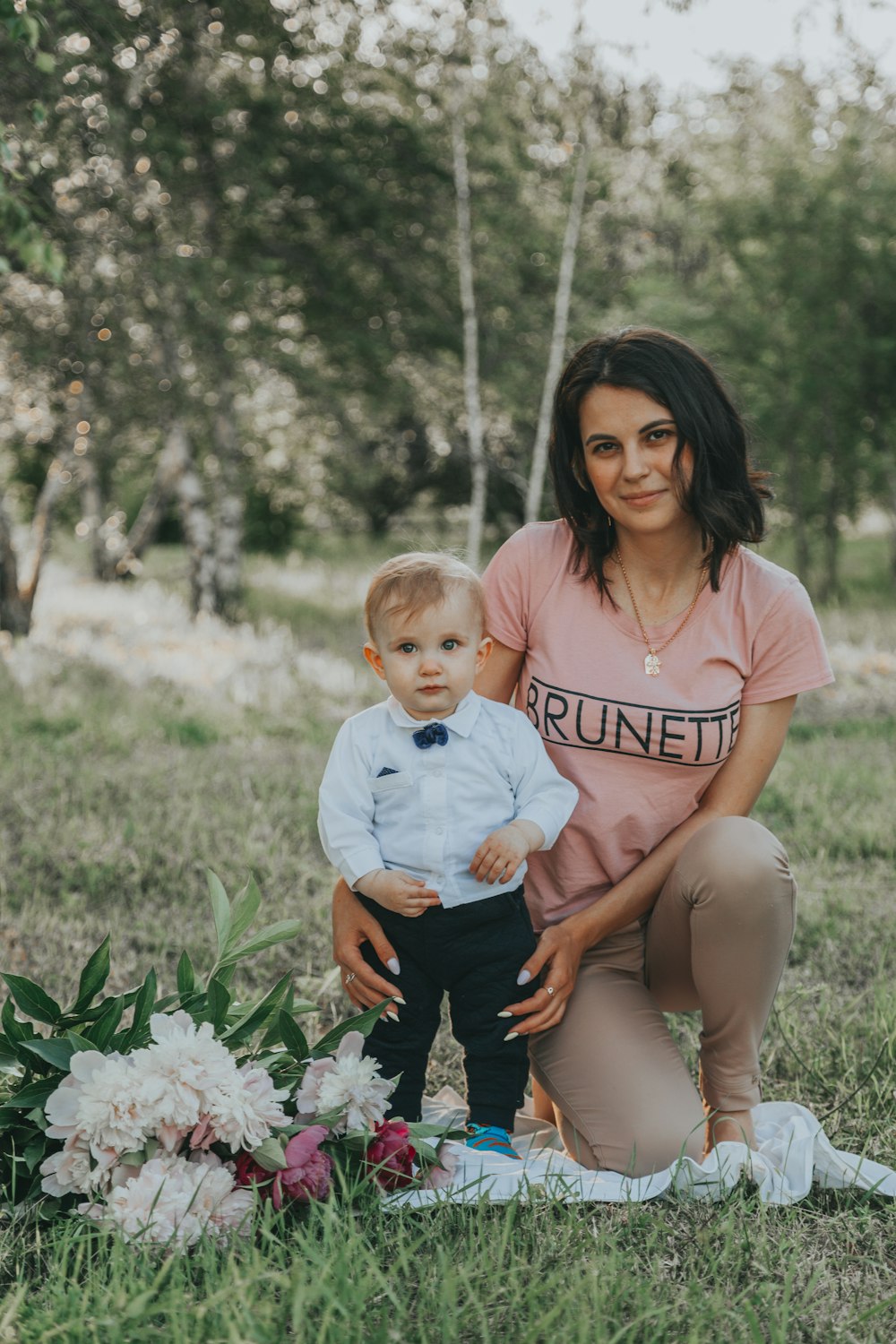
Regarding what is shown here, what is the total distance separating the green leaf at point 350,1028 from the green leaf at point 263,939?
0.22 metres

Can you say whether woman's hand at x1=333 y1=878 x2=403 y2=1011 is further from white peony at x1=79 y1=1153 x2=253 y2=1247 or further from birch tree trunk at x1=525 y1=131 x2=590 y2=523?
birch tree trunk at x1=525 y1=131 x2=590 y2=523

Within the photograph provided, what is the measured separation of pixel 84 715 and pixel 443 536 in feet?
36.1

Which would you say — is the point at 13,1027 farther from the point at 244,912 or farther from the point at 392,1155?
the point at 392,1155

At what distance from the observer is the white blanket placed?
2256mm

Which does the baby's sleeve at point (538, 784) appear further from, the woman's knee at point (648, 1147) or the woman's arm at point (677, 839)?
the woman's knee at point (648, 1147)

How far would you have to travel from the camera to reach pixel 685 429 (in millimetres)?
2541

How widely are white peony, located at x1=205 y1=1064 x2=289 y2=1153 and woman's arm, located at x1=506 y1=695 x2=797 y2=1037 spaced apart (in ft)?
2.32

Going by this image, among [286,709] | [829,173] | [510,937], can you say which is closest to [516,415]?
[829,173]

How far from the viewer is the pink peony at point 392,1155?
86.1 inches

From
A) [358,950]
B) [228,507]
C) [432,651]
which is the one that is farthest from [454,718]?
[228,507]

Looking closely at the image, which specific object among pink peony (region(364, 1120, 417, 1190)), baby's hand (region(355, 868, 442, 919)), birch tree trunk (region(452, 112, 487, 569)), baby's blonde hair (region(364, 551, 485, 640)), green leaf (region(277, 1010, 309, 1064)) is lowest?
pink peony (region(364, 1120, 417, 1190))

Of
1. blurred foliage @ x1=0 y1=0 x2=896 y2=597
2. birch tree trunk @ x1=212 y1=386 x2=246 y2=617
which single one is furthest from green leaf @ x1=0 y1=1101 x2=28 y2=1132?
birch tree trunk @ x1=212 y1=386 x2=246 y2=617

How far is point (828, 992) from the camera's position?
3.36 m

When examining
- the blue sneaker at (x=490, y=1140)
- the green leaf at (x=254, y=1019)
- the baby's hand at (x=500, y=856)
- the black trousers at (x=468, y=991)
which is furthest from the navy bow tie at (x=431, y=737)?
the blue sneaker at (x=490, y=1140)
